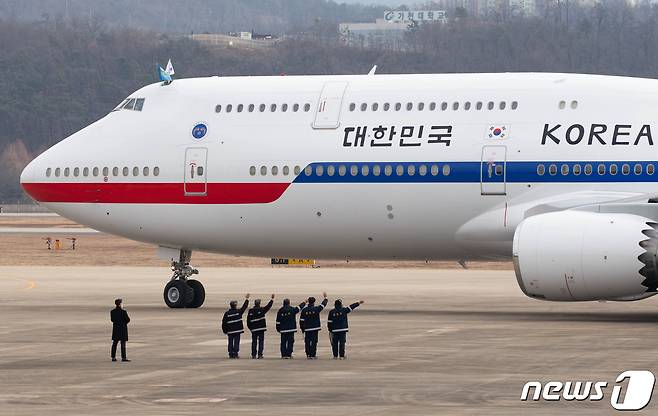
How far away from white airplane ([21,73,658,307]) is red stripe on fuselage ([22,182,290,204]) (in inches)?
1.4

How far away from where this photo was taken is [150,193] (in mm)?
39656

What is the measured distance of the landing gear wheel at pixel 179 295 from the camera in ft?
132

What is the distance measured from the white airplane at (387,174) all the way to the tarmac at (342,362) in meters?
1.74

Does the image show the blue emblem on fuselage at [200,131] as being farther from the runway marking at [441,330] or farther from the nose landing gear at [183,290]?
the runway marking at [441,330]

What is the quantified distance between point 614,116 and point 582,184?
70.9 inches

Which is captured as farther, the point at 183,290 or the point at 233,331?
the point at 183,290

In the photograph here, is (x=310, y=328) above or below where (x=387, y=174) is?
below

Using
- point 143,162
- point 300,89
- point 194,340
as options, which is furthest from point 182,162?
point 194,340

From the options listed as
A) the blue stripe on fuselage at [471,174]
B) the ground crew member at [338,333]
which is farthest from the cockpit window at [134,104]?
the ground crew member at [338,333]

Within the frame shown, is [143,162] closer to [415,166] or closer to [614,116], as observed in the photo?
[415,166]

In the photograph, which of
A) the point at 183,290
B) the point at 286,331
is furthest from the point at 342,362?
the point at 183,290

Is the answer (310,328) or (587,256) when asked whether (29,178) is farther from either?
(587,256)

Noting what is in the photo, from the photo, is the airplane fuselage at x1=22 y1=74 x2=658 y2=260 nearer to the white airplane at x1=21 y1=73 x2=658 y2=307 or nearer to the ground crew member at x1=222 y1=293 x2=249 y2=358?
the white airplane at x1=21 y1=73 x2=658 y2=307

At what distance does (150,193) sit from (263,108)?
3.65 m
